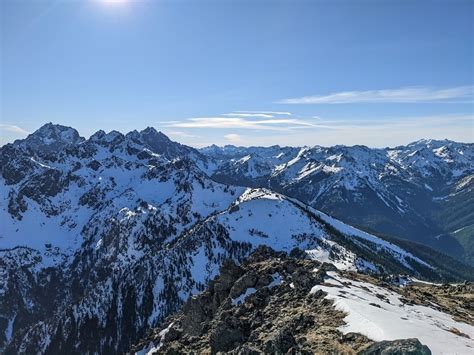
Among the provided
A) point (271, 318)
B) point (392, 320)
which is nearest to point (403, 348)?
point (392, 320)

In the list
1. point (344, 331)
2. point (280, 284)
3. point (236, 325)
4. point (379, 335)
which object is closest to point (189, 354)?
point (236, 325)

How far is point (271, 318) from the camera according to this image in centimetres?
4653

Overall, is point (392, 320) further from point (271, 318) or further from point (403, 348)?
point (403, 348)

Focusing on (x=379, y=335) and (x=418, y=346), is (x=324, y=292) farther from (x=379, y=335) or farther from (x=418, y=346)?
(x=418, y=346)

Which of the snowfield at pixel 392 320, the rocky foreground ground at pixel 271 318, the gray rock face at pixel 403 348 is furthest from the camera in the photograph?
the rocky foreground ground at pixel 271 318

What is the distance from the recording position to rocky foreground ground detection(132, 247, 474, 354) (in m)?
34.3

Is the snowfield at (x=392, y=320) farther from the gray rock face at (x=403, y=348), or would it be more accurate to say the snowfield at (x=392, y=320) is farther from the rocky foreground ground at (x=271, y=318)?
the gray rock face at (x=403, y=348)

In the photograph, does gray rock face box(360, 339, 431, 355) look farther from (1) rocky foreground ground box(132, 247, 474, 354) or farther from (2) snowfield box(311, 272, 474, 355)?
(2) snowfield box(311, 272, 474, 355)

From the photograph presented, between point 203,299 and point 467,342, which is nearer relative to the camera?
point 467,342

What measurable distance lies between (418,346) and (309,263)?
1699 inches

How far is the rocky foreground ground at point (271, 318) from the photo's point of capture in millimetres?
34281

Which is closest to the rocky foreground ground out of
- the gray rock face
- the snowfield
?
the gray rock face

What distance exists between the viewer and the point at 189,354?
4784 centimetres

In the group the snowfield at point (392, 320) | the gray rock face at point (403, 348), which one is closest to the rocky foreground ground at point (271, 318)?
the gray rock face at point (403, 348)
